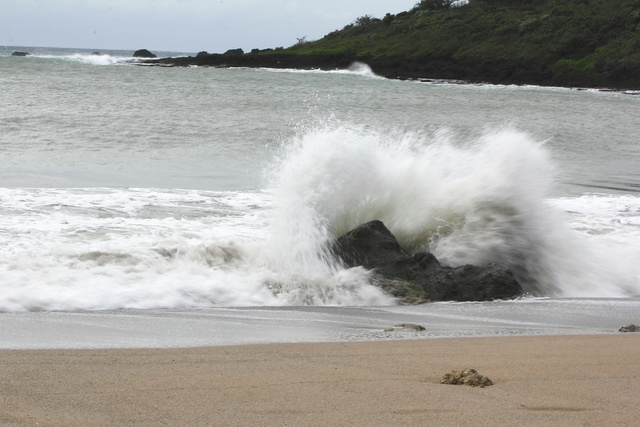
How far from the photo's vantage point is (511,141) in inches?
294

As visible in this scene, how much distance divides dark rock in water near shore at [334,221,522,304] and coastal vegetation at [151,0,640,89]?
40022mm

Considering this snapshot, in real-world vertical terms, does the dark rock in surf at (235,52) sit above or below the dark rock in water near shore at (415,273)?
below

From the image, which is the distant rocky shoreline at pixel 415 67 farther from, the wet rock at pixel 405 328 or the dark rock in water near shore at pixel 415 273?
the wet rock at pixel 405 328

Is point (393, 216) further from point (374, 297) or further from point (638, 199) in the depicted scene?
point (638, 199)

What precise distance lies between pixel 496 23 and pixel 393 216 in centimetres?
5433

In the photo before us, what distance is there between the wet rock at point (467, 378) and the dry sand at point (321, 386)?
0.05 m

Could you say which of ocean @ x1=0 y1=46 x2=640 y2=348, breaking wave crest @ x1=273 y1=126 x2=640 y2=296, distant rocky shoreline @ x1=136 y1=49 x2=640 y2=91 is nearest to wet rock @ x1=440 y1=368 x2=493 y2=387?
ocean @ x1=0 y1=46 x2=640 y2=348

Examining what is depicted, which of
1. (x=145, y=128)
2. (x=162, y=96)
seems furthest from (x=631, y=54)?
(x=145, y=128)

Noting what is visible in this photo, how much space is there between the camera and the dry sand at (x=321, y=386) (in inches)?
105

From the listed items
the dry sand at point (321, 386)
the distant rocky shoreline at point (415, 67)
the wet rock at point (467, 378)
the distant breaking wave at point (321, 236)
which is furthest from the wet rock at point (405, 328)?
the distant rocky shoreline at point (415, 67)

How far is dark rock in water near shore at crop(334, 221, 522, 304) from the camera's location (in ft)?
18.5

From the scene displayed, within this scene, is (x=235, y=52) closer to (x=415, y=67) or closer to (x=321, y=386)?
(x=415, y=67)

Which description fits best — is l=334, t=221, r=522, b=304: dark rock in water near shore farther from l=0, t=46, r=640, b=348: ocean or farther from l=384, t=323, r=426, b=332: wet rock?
l=384, t=323, r=426, b=332: wet rock

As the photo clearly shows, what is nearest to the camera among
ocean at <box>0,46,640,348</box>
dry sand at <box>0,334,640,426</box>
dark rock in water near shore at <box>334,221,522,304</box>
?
dry sand at <box>0,334,640,426</box>
